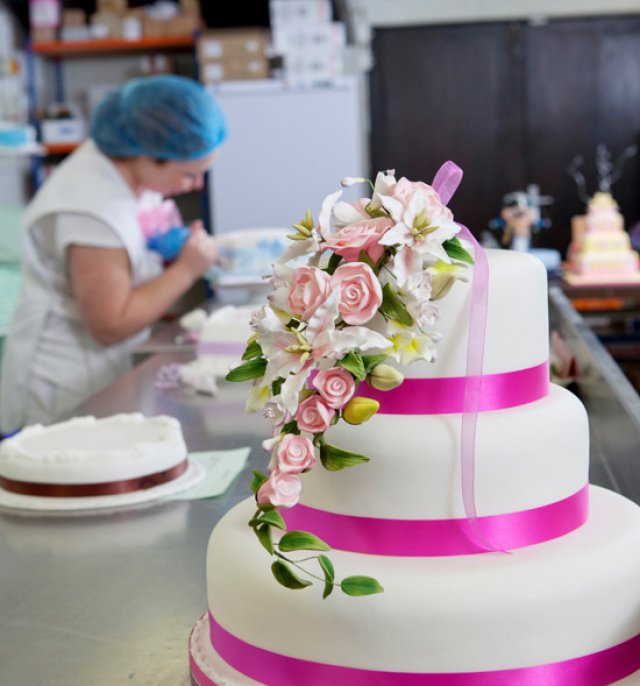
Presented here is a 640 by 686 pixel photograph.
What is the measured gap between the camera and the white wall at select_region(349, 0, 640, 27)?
655 centimetres

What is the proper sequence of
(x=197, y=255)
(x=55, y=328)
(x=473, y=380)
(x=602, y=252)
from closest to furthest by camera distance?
(x=473, y=380) → (x=55, y=328) → (x=197, y=255) → (x=602, y=252)

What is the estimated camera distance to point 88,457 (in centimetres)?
139

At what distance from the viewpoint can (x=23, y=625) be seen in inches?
39.7

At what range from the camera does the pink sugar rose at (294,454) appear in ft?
2.32

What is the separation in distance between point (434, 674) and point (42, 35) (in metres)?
5.60

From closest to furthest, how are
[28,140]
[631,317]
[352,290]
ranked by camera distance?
[352,290] < [631,317] < [28,140]

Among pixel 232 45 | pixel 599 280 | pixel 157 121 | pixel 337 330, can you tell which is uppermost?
pixel 232 45

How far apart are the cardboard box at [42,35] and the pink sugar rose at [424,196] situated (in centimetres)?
546

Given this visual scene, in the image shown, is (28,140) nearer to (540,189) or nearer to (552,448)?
(540,189)

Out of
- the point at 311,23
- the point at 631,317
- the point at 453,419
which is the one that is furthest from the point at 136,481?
the point at 311,23

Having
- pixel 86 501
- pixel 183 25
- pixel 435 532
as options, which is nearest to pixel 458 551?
pixel 435 532

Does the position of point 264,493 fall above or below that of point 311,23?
below

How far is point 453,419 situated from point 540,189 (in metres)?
6.19

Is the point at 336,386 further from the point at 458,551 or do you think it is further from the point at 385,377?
the point at 458,551
